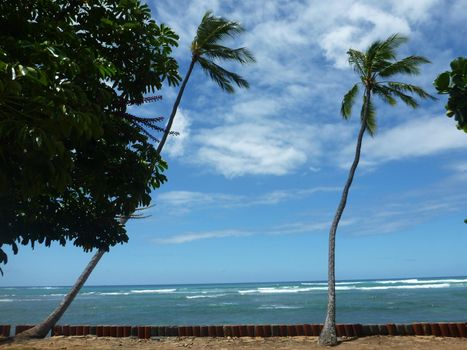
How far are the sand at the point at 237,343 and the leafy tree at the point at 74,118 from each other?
18.2ft

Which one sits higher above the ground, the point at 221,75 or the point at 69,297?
the point at 221,75

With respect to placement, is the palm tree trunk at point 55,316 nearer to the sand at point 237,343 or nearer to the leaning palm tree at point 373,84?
the sand at point 237,343

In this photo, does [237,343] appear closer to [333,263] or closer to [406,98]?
[333,263]

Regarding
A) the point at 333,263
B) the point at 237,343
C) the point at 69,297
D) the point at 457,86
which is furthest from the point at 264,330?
the point at 457,86

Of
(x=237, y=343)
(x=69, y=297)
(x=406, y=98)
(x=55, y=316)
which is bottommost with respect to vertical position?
(x=237, y=343)

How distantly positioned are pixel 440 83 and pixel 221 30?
12.9 meters

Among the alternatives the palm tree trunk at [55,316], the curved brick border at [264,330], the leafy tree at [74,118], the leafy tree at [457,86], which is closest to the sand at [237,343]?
the curved brick border at [264,330]

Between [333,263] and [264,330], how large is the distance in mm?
2886

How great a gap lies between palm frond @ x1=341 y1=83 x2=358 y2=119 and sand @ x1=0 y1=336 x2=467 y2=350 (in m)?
7.29

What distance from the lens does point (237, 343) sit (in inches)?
505

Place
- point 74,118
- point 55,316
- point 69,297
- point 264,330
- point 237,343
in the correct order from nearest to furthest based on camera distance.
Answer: point 74,118, point 237,343, point 264,330, point 55,316, point 69,297

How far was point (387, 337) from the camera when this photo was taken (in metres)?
12.7

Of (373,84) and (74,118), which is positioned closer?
(74,118)

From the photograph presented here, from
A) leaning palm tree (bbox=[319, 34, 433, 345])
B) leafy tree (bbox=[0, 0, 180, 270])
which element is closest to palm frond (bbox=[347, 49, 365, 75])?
leaning palm tree (bbox=[319, 34, 433, 345])
